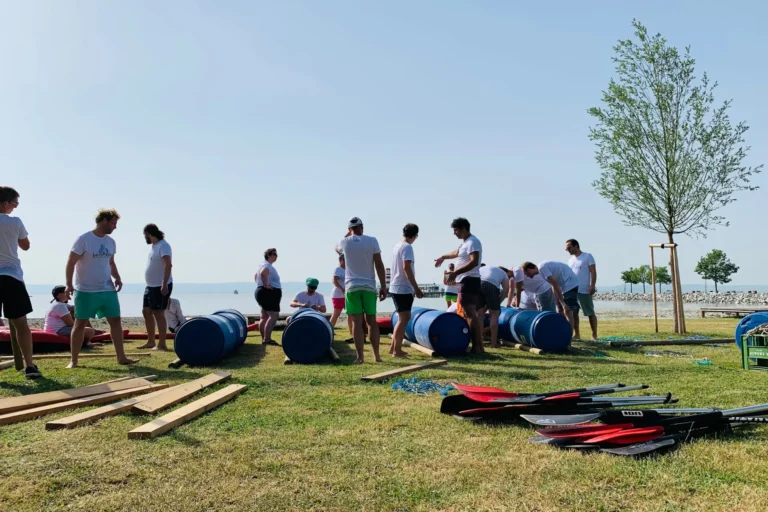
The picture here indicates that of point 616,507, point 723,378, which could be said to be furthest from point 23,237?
point 723,378

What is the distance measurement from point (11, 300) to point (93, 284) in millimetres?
1101

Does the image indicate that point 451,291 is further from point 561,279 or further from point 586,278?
point 586,278

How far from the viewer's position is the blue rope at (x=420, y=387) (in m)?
5.35

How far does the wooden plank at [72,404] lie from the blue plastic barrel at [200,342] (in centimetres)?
183

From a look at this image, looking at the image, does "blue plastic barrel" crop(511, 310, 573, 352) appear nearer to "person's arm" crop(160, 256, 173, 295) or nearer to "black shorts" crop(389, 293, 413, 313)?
"black shorts" crop(389, 293, 413, 313)

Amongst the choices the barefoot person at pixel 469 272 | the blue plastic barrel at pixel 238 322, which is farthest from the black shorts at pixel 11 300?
the barefoot person at pixel 469 272

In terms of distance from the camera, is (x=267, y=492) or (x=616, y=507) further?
(x=267, y=492)

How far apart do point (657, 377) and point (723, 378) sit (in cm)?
61

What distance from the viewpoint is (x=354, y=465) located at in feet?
10.4

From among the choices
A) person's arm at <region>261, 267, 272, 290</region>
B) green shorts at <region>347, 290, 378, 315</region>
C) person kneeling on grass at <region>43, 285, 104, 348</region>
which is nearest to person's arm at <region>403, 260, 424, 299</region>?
green shorts at <region>347, 290, 378, 315</region>

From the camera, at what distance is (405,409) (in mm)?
4504

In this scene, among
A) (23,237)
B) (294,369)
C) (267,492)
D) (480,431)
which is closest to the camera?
(267,492)

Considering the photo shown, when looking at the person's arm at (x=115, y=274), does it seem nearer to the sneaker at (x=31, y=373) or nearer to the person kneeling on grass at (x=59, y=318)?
the sneaker at (x=31, y=373)

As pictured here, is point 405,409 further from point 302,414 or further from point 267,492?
point 267,492
